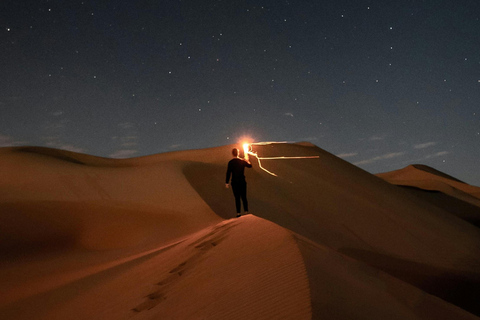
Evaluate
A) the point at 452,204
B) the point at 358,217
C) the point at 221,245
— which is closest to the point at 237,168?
the point at 221,245

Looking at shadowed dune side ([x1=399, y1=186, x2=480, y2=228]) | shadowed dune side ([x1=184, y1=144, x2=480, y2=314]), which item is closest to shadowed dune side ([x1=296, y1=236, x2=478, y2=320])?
shadowed dune side ([x1=184, y1=144, x2=480, y2=314])

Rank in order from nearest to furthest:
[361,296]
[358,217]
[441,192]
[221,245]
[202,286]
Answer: [361,296]
[202,286]
[221,245]
[358,217]
[441,192]

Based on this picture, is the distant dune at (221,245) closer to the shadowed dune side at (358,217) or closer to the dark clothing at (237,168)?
the shadowed dune side at (358,217)

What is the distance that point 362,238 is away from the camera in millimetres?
13047

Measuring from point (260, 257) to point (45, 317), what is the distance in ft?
10.5

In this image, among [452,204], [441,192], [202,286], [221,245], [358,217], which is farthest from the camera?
[441,192]

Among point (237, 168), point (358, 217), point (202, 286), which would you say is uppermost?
point (237, 168)

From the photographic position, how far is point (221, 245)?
18.0 ft

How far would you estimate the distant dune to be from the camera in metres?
3.60

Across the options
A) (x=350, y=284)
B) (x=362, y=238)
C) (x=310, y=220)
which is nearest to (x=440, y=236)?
(x=362, y=238)

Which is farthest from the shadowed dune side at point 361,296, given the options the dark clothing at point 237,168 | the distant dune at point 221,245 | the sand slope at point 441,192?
the sand slope at point 441,192

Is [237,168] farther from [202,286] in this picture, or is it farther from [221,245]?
[202,286]

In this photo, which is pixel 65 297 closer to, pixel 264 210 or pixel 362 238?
pixel 264 210

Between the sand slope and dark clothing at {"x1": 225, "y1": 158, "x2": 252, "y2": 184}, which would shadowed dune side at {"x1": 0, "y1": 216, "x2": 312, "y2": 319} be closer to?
dark clothing at {"x1": 225, "y1": 158, "x2": 252, "y2": 184}
